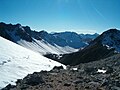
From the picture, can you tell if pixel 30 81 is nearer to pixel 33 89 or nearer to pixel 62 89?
pixel 33 89

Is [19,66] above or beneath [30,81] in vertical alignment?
above

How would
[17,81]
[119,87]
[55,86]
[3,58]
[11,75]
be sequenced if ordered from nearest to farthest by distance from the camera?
Result: [119,87], [55,86], [17,81], [11,75], [3,58]

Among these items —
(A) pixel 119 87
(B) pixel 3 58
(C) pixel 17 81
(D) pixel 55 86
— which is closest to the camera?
(A) pixel 119 87

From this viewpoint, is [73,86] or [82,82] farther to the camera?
[82,82]

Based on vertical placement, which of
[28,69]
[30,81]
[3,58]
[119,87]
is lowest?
[119,87]

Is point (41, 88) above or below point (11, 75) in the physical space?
below

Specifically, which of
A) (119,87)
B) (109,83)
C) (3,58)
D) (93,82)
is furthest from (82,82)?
(3,58)

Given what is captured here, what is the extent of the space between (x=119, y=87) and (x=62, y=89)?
3.51m

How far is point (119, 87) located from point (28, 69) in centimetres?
1009

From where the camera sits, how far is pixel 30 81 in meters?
16.0

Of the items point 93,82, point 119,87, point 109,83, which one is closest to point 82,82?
point 93,82

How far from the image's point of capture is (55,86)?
15422mm

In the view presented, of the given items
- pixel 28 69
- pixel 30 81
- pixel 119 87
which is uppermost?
pixel 28 69

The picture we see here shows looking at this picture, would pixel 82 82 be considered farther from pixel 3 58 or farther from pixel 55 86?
pixel 3 58
